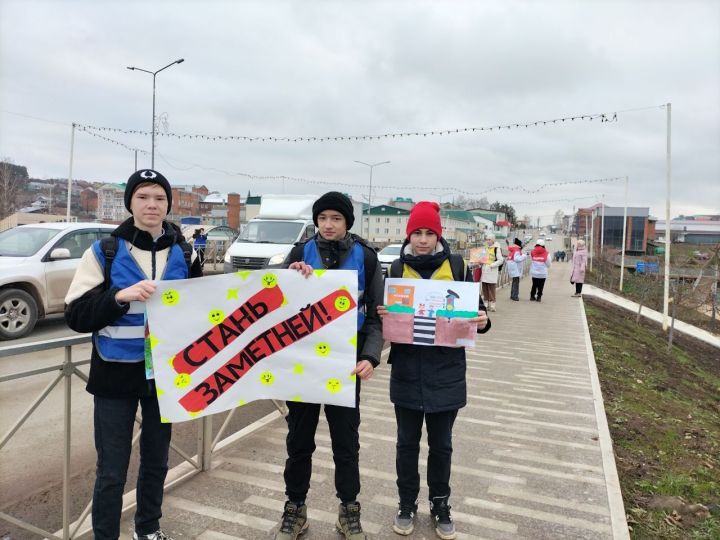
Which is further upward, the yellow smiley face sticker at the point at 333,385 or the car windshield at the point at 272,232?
the car windshield at the point at 272,232

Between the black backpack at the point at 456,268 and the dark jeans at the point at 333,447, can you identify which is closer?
the dark jeans at the point at 333,447

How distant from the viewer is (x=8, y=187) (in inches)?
1715

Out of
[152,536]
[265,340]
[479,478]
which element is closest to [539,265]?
[479,478]

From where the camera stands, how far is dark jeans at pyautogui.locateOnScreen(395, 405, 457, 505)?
3.09 metres

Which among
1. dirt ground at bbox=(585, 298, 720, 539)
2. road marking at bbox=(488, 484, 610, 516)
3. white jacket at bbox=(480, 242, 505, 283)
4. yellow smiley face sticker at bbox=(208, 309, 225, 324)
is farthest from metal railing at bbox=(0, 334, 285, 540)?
white jacket at bbox=(480, 242, 505, 283)

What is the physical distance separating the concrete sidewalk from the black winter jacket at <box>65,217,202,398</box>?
1.03m

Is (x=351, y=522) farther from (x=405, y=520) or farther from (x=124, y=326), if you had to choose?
(x=124, y=326)

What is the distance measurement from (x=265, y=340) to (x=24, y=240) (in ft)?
26.7

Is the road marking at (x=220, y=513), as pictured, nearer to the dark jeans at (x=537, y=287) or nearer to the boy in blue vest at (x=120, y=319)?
the boy in blue vest at (x=120, y=319)

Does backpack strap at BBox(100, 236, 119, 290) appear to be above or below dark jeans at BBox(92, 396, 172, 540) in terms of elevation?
above

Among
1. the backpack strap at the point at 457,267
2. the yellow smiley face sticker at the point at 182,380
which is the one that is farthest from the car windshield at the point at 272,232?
the yellow smiley face sticker at the point at 182,380

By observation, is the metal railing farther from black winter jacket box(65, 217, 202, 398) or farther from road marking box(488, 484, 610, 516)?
road marking box(488, 484, 610, 516)

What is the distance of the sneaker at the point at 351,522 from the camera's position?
2.88 meters

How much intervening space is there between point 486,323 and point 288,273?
1.27 metres
